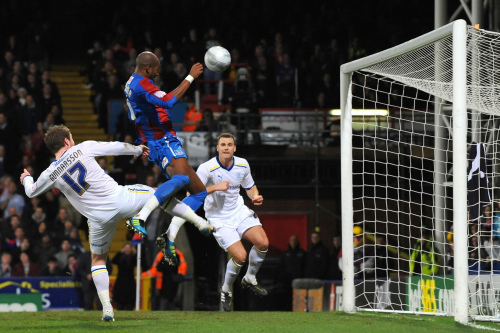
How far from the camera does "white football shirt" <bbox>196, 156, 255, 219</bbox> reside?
11.1 meters

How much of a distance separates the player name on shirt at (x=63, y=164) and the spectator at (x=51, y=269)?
7.81m

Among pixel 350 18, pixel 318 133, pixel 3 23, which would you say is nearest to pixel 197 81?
pixel 318 133

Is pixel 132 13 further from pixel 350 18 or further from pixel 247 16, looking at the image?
pixel 350 18

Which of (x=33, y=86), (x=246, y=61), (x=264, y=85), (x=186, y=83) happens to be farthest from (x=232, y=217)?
(x=246, y=61)

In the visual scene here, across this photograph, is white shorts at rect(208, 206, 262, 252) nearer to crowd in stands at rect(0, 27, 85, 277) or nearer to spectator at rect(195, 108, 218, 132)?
crowd in stands at rect(0, 27, 85, 277)

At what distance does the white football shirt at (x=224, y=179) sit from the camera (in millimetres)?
11055

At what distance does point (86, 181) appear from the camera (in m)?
8.86

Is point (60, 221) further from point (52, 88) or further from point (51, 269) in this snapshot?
point (52, 88)

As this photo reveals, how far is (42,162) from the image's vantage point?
741 inches

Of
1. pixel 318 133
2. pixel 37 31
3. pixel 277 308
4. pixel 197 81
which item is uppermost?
pixel 37 31

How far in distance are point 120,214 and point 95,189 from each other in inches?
14.6

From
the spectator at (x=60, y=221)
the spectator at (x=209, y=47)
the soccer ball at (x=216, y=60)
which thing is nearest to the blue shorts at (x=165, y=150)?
the soccer ball at (x=216, y=60)

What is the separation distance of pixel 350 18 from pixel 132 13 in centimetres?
569

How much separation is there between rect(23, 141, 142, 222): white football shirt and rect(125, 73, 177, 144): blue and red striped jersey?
0.59m
